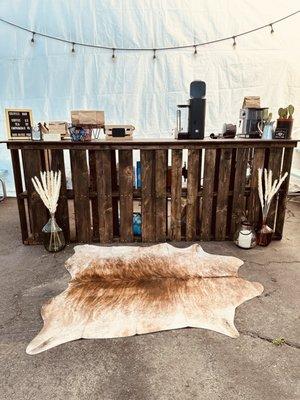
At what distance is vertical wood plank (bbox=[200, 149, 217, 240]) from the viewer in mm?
2779

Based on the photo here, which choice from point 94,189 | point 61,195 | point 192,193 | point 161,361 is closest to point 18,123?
point 61,195

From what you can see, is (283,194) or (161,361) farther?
(283,194)

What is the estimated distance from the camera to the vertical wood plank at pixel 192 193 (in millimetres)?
2787

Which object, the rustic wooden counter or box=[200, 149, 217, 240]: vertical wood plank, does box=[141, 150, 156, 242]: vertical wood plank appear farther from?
box=[200, 149, 217, 240]: vertical wood plank

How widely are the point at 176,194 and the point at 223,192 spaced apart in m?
0.46

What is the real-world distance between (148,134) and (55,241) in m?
2.20

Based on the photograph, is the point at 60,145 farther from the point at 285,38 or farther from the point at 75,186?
the point at 285,38

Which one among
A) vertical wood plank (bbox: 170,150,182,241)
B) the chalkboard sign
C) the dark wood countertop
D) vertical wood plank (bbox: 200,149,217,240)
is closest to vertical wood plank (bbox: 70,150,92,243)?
the dark wood countertop

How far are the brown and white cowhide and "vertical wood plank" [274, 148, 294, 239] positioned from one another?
77cm

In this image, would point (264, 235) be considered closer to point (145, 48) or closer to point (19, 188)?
point (19, 188)

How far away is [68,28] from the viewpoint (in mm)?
3926

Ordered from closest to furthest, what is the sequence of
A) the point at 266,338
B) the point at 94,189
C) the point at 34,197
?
the point at 266,338, the point at 34,197, the point at 94,189

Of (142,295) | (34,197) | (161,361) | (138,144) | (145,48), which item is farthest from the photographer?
(145,48)

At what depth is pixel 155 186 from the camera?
2.84 metres
